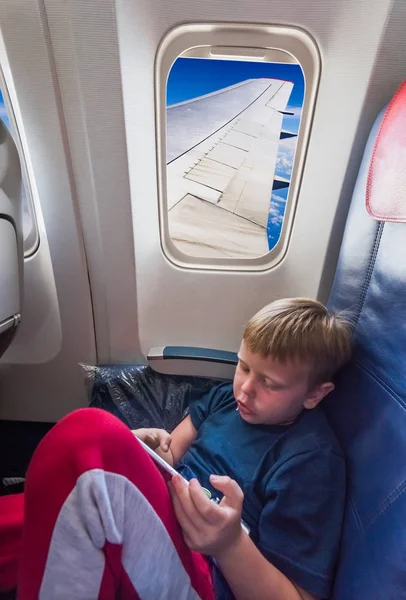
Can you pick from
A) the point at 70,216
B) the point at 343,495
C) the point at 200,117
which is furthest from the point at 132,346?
the point at 343,495

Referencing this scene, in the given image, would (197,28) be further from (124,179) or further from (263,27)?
(124,179)

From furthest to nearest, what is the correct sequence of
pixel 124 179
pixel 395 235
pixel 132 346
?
pixel 132 346
pixel 124 179
pixel 395 235

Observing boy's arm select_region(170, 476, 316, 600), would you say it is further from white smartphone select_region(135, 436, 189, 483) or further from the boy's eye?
the boy's eye

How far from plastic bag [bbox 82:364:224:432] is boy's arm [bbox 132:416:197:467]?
204mm

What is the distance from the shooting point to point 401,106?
3.33ft

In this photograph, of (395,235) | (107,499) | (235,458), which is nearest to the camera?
(107,499)

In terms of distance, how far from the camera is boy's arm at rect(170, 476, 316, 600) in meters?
0.85

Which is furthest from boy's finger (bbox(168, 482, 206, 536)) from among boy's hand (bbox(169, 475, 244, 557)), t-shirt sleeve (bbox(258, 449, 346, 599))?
t-shirt sleeve (bbox(258, 449, 346, 599))

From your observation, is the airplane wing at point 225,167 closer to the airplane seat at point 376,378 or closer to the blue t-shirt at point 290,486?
the airplane seat at point 376,378

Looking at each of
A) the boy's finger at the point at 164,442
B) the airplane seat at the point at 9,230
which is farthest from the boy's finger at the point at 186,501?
the airplane seat at the point at 9,230

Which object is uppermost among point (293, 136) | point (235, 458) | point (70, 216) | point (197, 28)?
point (197, 28)

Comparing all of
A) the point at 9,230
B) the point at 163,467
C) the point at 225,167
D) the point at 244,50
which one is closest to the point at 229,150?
the point at 225,167

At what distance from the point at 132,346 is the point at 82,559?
948mm

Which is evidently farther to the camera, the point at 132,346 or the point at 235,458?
the point at 132,346
